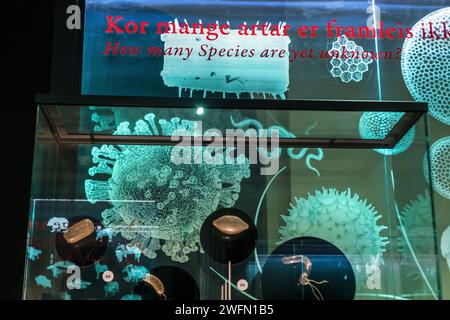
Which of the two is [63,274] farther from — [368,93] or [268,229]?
[368,93]

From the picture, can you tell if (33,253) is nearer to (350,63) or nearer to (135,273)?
(135,273)

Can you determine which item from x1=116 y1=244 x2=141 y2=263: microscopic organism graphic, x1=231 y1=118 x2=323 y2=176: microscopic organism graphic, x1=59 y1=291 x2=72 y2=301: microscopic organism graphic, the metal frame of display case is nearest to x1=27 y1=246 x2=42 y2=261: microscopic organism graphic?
x1=59 y1=291 x2=72 y2=301: microscopic organism graphic

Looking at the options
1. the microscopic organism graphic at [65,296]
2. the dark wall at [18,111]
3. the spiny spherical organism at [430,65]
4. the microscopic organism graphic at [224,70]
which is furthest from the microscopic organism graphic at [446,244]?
the dark wall at [18,111]

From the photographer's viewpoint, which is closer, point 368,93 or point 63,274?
point 63,274

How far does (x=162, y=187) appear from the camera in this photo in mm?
2170

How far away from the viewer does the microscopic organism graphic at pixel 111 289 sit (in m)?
2.04

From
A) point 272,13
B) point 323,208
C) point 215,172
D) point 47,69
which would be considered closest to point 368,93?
point 272,13

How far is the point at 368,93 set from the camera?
110 inches

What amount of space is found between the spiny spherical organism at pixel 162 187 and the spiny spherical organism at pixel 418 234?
1.85ft

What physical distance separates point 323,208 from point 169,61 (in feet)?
3.26

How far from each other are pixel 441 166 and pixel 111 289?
1.53 m

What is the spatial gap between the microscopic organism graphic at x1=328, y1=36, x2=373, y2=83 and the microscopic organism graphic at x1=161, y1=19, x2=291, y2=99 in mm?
217

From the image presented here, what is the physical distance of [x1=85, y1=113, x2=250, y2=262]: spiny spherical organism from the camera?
2102mm
